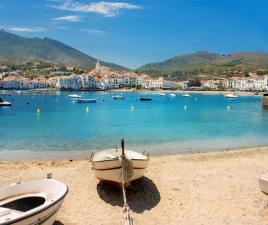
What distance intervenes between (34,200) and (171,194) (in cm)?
532

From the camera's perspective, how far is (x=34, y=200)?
389 inches

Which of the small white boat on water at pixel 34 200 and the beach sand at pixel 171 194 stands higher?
the small white boat on water at pixel 34 200

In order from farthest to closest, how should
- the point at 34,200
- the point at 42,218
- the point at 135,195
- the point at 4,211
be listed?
1. the point at 135,195
2. the point at 34,200
3. the point at 4,211
4. the point at 42,218

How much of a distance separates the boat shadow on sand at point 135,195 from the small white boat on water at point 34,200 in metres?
2.84

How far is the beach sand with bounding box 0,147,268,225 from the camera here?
1128cm

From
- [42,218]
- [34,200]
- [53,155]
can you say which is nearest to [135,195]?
[34,200]

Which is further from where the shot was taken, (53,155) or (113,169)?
(53,155)

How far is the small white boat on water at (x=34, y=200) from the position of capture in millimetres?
8617

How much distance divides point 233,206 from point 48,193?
6025 mm

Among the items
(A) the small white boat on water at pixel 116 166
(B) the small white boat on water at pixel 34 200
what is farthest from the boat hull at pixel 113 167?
(B) the small white boat on water at pixel 34 200

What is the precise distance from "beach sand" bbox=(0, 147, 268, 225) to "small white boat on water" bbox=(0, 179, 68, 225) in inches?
53.1

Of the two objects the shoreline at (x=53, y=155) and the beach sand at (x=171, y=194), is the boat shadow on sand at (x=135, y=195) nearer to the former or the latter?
the beach sand at (x=171, y=194)

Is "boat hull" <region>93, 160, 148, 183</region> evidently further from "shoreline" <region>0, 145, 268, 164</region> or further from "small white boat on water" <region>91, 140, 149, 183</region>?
"shoreline" <region>0, 145, 268, 164</region>

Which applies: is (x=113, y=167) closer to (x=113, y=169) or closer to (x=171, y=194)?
(x=113, y=169)
